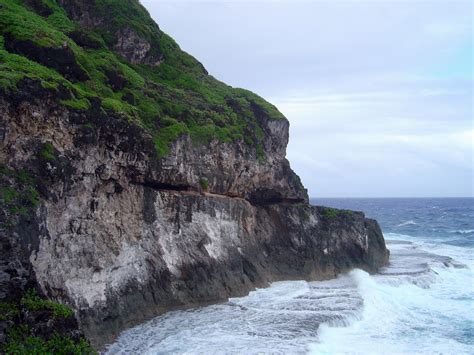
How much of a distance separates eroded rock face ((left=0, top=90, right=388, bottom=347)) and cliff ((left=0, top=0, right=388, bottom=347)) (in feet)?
0.21

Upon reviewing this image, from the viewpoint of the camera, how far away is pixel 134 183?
874 inches

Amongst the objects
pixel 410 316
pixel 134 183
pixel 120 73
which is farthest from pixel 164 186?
pixel 410 316

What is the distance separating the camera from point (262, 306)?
23.1 meters

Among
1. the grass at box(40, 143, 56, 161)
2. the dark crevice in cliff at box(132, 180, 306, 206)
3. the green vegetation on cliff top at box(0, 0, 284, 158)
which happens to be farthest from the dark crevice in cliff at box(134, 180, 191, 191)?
the grass at box(40, 143, 56, 161)

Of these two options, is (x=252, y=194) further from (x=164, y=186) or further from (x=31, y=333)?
(x=31, y=333)

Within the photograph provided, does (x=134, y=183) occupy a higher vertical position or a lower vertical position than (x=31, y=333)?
higher

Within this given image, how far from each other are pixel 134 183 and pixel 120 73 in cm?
706

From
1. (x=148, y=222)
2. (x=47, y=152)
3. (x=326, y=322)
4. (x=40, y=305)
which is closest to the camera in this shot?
(x=40, y=305)

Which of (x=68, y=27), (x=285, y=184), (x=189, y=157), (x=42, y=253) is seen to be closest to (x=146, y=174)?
(x=189, y=157)

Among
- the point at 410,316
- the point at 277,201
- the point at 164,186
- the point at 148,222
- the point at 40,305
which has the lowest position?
the point at 410,316

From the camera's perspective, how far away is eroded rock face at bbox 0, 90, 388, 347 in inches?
683

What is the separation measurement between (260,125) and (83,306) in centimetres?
1931

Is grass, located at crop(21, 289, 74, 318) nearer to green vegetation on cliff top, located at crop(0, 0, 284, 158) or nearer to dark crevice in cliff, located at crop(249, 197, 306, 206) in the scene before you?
green vegetation on cliff top, located at crop(0, 0, 284, 158)

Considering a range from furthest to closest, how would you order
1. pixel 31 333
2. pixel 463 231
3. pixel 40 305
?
pixel 463 231, pixel 40 305, pixel 31 333
